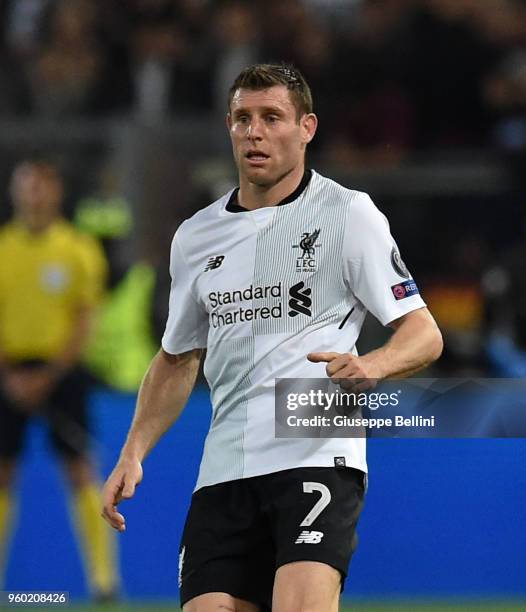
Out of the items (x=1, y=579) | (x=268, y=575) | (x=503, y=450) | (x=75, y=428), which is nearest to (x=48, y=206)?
(x=75, y=428)

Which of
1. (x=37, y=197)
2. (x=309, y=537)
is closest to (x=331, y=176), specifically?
(x=37, y=197)

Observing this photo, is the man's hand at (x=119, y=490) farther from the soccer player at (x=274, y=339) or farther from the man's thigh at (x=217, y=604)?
the man's thigh at (x=217, y=604)

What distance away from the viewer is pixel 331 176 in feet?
25.6

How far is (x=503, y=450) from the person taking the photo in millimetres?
4645

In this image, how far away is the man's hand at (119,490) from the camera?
381 cm

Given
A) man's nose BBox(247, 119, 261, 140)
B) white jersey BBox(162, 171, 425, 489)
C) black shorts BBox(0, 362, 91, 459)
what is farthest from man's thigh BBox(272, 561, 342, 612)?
black shorts BBox(0, 362, 91, 459)

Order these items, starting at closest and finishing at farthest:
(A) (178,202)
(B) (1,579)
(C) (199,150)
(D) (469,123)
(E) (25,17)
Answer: (B) (1,579) < (A) (178,202) < (C) (199,150) < (D) (469,123) < (E) (25,17)

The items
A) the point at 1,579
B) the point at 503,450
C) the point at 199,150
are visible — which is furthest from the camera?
the point at 199,150

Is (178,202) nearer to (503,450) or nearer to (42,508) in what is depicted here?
(42,508)

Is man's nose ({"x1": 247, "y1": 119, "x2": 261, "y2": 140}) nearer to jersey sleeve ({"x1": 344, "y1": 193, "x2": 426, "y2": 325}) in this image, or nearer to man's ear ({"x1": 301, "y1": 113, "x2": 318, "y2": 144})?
man's ear ({"x1": 301, "y1": 113, "x2": 318, "y2": 144})

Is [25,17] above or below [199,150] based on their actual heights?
above

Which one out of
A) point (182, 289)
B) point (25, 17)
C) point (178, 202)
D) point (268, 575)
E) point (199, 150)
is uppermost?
point (25, 17)

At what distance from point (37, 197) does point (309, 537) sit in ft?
15.0

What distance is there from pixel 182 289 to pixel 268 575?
2.81 ft
